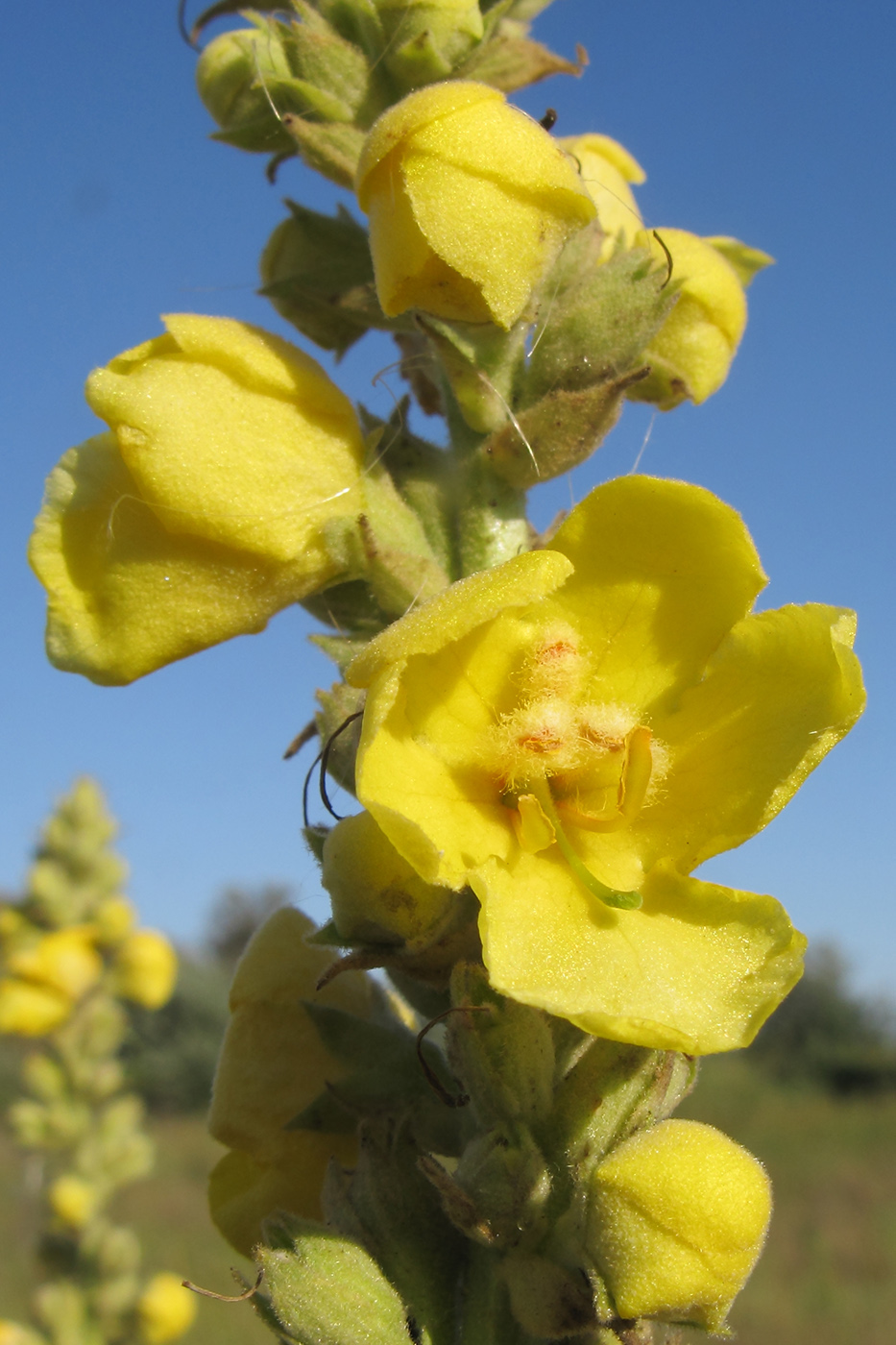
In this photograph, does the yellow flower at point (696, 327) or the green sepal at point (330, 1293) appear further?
the yellow flower at point (696, 327)

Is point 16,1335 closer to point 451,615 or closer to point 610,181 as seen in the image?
point 451,615

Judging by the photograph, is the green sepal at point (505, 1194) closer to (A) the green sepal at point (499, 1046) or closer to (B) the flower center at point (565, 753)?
(A) the green sepal at point (499, 1046)

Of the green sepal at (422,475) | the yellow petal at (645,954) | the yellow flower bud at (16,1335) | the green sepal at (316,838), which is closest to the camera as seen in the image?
the yellow petal at (645,954)

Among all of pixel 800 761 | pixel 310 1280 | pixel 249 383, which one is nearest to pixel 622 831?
pixel 800 761

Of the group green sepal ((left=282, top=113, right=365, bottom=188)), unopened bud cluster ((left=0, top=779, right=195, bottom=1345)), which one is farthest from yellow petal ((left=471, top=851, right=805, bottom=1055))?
unopened bud cluster ((left=0, top=779, right=195, bottom=1345))

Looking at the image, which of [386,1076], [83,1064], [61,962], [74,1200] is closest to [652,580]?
[386,1076]

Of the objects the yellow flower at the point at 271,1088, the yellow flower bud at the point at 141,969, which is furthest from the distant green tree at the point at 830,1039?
the yellow flower at the point at 271,1088

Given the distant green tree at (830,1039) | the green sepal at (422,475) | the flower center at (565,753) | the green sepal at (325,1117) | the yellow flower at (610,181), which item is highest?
the distant green tree at (830,1039)
